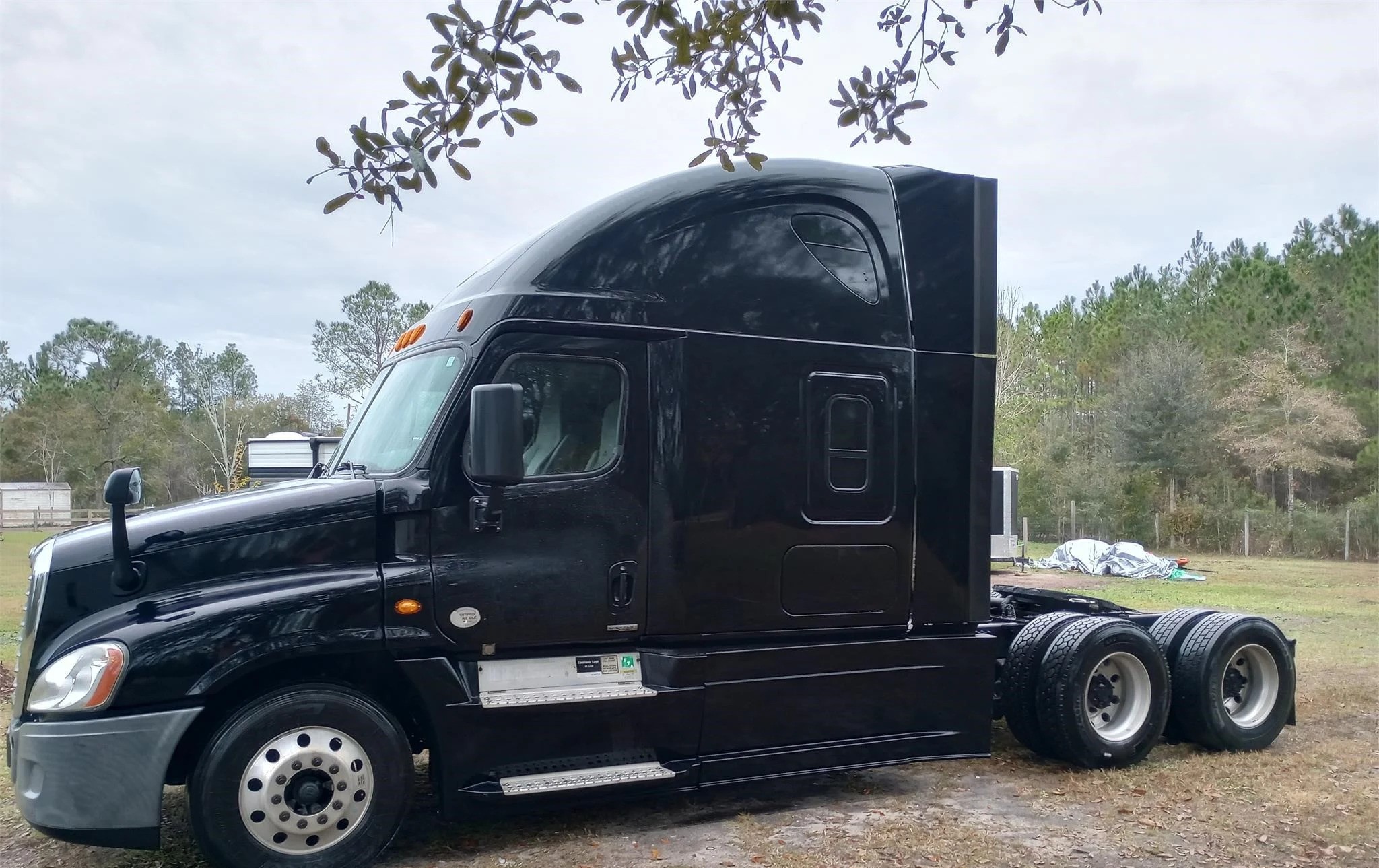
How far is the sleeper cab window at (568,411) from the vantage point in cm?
541

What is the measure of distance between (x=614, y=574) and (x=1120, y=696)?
3.57 metres

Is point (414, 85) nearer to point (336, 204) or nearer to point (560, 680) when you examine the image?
point (336, 204)

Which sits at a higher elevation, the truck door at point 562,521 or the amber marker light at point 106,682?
the truck door at point 562,521

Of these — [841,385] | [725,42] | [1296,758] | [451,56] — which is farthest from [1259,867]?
[451,56]

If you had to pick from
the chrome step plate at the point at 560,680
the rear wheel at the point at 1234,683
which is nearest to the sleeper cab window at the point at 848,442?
the chrome step plate at the point at 560,680

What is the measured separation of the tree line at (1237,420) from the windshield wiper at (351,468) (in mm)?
31811

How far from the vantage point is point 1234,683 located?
7367 mm

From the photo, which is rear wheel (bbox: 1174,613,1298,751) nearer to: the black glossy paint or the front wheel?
the black glossy paint

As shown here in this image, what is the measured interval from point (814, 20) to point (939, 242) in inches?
85.6

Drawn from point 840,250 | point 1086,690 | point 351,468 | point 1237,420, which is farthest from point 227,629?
point 1237,420

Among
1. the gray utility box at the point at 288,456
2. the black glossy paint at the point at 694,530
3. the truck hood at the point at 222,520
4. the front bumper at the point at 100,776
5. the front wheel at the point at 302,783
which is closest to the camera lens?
the front bumper at the point at 100,776

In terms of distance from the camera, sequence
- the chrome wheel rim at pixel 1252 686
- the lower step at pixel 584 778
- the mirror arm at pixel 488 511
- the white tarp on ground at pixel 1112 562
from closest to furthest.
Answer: the lower step at pixel 584 778 < the mirror arm at pixel 488 511 < the chrome wheel rim at pixel 1252 686 < the white tarp on ground at pixel 1112 562

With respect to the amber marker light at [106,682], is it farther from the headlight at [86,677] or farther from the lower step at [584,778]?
the lower step at [584,778]

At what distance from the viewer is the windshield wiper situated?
5578 mm
